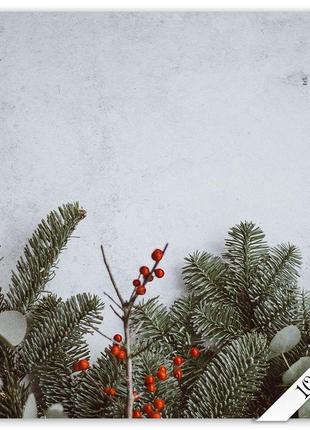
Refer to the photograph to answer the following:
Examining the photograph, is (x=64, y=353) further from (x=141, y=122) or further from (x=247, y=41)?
(x=247, y=41)

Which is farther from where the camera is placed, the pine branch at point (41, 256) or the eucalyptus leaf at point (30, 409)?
the pine branch at point (41, 256)

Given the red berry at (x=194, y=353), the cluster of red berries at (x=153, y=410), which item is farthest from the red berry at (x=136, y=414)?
the red berry at (x=194, y=353)

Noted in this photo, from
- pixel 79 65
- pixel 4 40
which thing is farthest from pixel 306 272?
pixel 4 40

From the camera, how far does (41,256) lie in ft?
2.53

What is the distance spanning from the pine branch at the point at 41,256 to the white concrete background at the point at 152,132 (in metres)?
0.05

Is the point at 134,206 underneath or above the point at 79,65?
underneath

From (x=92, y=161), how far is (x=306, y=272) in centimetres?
35

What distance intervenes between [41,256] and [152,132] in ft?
0.83

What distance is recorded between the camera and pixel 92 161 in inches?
33.7

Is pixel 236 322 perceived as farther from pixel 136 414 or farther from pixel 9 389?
pixel 9 389

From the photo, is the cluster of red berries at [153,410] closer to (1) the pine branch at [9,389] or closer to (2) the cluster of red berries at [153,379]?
(2) the cluster of red berries at [153,379]

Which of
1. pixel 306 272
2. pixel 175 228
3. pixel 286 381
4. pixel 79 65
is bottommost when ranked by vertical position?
pixel 286 381

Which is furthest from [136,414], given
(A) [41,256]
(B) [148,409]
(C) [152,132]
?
(C) [152,132]

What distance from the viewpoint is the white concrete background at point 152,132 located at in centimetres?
84
